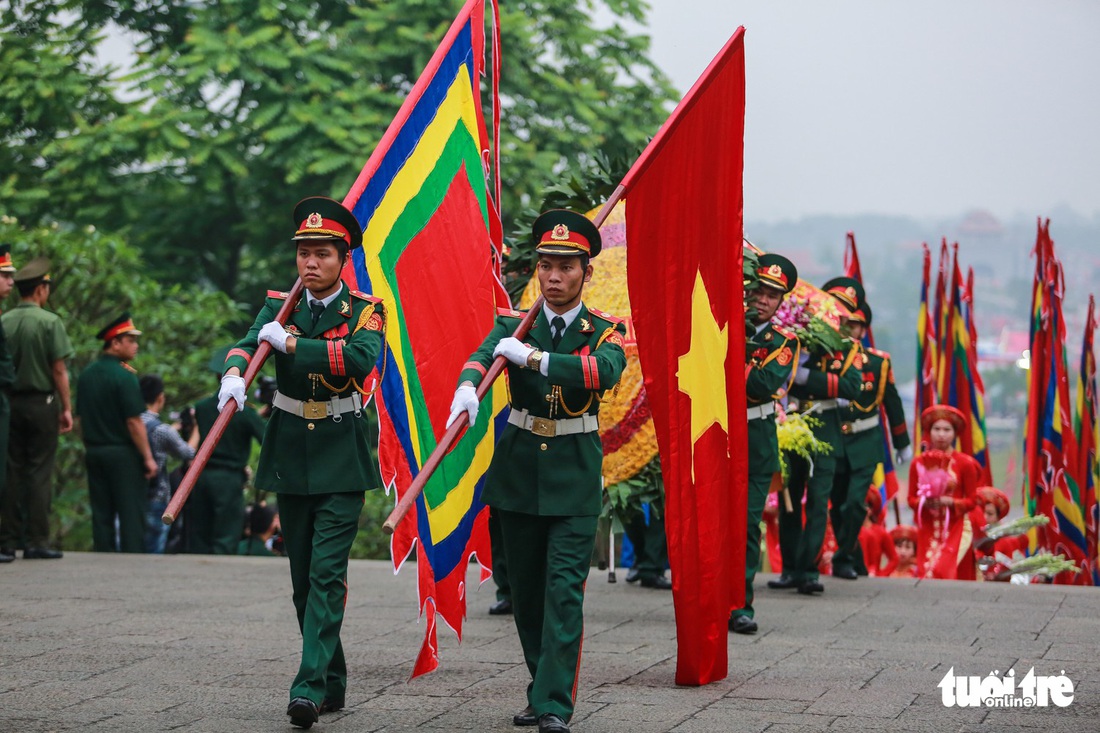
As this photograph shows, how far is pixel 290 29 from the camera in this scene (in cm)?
2153

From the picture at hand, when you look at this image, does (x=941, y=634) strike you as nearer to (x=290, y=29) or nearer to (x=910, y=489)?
(x=910, y=489)

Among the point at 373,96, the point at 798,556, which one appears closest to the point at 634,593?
the point at 798,556

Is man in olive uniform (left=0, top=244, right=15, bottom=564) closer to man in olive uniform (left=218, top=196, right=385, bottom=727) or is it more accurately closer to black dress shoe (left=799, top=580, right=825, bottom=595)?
man in olive uniform (left=218, top=196, right=385, bottom=727)

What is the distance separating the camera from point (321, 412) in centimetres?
662

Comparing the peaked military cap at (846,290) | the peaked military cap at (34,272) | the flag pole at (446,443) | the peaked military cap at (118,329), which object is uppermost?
the peaked military cap at (34,272)

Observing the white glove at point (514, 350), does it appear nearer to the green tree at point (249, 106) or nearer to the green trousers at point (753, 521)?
the green trousers at point (753, 521)

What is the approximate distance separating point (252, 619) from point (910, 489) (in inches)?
258

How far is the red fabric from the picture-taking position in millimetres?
7109

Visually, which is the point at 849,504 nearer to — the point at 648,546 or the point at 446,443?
the point at 648,546

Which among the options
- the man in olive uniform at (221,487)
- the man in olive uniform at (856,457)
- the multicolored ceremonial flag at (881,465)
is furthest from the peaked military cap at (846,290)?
the man in olive uniform at (221,487)

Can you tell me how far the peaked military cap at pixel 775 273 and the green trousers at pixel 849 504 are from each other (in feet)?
8.32

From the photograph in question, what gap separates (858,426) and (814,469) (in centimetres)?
82

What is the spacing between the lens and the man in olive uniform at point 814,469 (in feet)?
35.9

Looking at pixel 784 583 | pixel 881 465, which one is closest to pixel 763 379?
pixel 784 583
